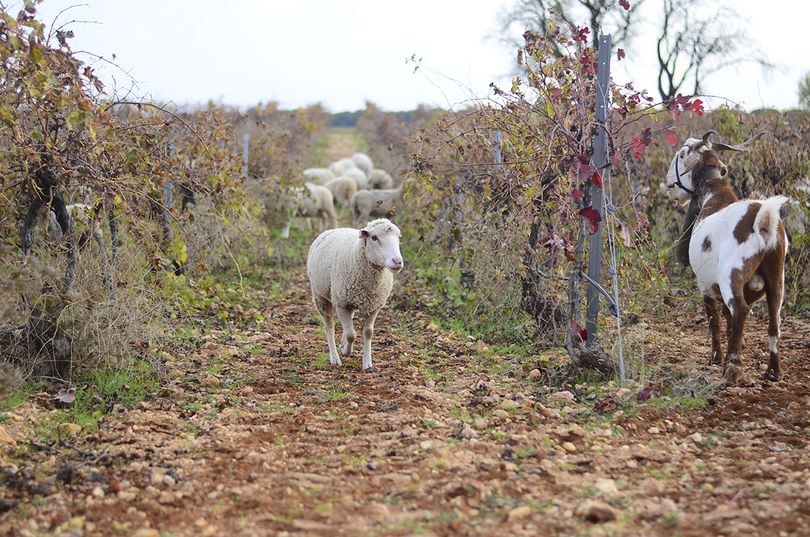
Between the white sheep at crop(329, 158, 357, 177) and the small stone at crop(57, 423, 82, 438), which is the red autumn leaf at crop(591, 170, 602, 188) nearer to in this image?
the small stone at crop(57, 423, 82, 438)

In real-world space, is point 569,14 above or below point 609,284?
above

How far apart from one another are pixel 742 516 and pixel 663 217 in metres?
8.43

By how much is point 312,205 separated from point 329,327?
10015 millimetres

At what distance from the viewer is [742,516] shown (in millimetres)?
3455

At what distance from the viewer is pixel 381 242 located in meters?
6.94

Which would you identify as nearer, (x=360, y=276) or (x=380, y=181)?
(x=360, y=276)

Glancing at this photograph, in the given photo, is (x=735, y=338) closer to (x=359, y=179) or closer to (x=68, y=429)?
(x=68, y=429)

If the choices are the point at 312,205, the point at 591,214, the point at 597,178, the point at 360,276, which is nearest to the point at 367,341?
the point at 360,276

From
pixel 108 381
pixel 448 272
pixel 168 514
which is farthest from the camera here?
pixel 448 272

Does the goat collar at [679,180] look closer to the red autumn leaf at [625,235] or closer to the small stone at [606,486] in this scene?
the red autumn leaf at [625,235]

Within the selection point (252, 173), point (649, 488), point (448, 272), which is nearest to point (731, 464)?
point (649, 488)

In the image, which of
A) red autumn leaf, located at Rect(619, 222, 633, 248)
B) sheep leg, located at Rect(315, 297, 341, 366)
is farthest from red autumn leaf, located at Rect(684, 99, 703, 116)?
sheep leg, located at Rect(315, 297, 341, 366)

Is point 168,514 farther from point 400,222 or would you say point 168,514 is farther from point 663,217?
point 400,222

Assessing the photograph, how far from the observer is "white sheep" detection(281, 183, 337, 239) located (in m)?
16.4
